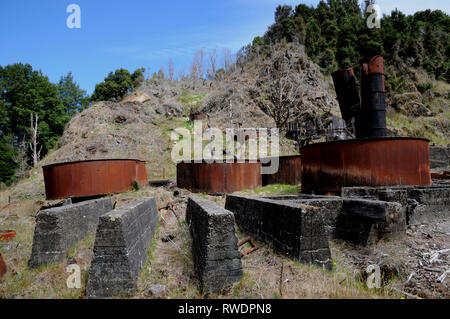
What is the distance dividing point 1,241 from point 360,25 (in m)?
49.8

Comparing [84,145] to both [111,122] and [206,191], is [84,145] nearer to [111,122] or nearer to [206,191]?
[111,122]

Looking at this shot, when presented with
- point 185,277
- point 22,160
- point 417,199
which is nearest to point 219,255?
point 185,277

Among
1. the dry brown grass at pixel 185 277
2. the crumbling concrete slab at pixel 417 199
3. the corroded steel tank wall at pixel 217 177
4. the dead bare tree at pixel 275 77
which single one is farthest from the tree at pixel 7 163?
the crumbling concrete slab at pixel 417 199

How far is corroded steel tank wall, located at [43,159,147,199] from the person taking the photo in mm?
10477

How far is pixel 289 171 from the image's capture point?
1314 centimetres

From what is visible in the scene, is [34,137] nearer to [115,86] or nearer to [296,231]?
[115,86]

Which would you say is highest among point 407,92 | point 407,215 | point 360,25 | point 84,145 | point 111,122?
point 360,25

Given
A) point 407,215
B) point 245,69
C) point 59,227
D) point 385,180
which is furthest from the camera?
point 245,69

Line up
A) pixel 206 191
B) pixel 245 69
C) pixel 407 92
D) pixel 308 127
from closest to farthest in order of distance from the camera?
pixel 206 191 < pixel 308 127 < pixel 407 92 < pixel 245 69

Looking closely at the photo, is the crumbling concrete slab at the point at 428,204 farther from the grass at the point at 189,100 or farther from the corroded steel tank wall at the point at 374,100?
the grass at the point at 189,100

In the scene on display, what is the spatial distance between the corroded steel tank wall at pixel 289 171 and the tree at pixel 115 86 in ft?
131

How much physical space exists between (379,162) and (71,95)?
47481mm

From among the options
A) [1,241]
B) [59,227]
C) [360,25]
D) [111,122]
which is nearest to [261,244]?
[59,227]

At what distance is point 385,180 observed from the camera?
310 inches
